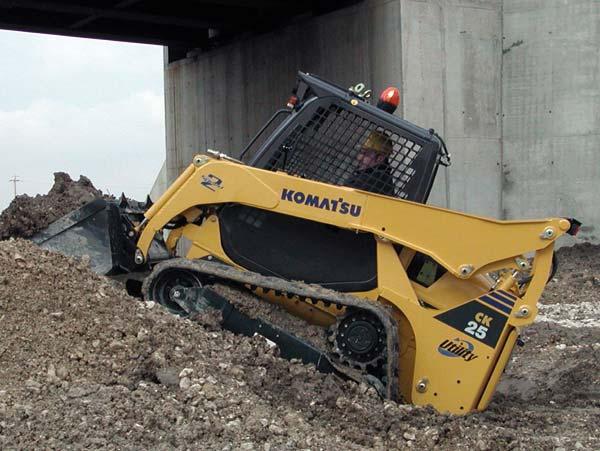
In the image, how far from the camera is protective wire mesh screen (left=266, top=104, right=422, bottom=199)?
6090 millimetres

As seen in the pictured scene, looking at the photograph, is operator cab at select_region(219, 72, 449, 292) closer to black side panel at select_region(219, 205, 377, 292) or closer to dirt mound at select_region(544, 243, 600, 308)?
black side panel at select_region(219, 205, 377, 292)

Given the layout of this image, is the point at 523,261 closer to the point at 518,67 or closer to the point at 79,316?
the point at 79,316

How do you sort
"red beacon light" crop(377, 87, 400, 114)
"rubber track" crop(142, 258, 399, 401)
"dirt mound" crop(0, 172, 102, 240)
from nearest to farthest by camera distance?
"rubber track" crop(142, 258, 399, 401) < "red beacon light" crop(377, 87, 400, 114) < "dirt mound" crop(0, 172, 102, 240)

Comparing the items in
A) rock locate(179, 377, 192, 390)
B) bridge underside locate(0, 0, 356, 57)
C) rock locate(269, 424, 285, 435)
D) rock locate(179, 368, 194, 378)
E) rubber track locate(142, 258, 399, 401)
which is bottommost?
rock locate(269, 424, 285, 435)

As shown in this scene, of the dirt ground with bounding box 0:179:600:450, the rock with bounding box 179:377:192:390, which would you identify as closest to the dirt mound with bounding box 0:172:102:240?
the dirt ground with bounding box 0:179:600:450

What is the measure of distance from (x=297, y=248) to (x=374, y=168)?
0.68 meters

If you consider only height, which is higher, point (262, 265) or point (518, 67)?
point (518, 67)

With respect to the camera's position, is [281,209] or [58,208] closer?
[281,209]

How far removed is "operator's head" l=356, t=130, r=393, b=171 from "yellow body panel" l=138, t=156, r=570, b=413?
0.29m

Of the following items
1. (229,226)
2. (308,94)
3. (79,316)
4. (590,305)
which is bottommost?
(590,305)

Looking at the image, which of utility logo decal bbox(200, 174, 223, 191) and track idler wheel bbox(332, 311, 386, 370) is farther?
utility logo decal bbox(200, 174, 223, 191)

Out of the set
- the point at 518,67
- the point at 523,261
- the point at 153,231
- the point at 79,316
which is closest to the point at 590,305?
the point at 518,67

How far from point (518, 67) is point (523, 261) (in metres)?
9.52

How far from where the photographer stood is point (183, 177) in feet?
20.4
